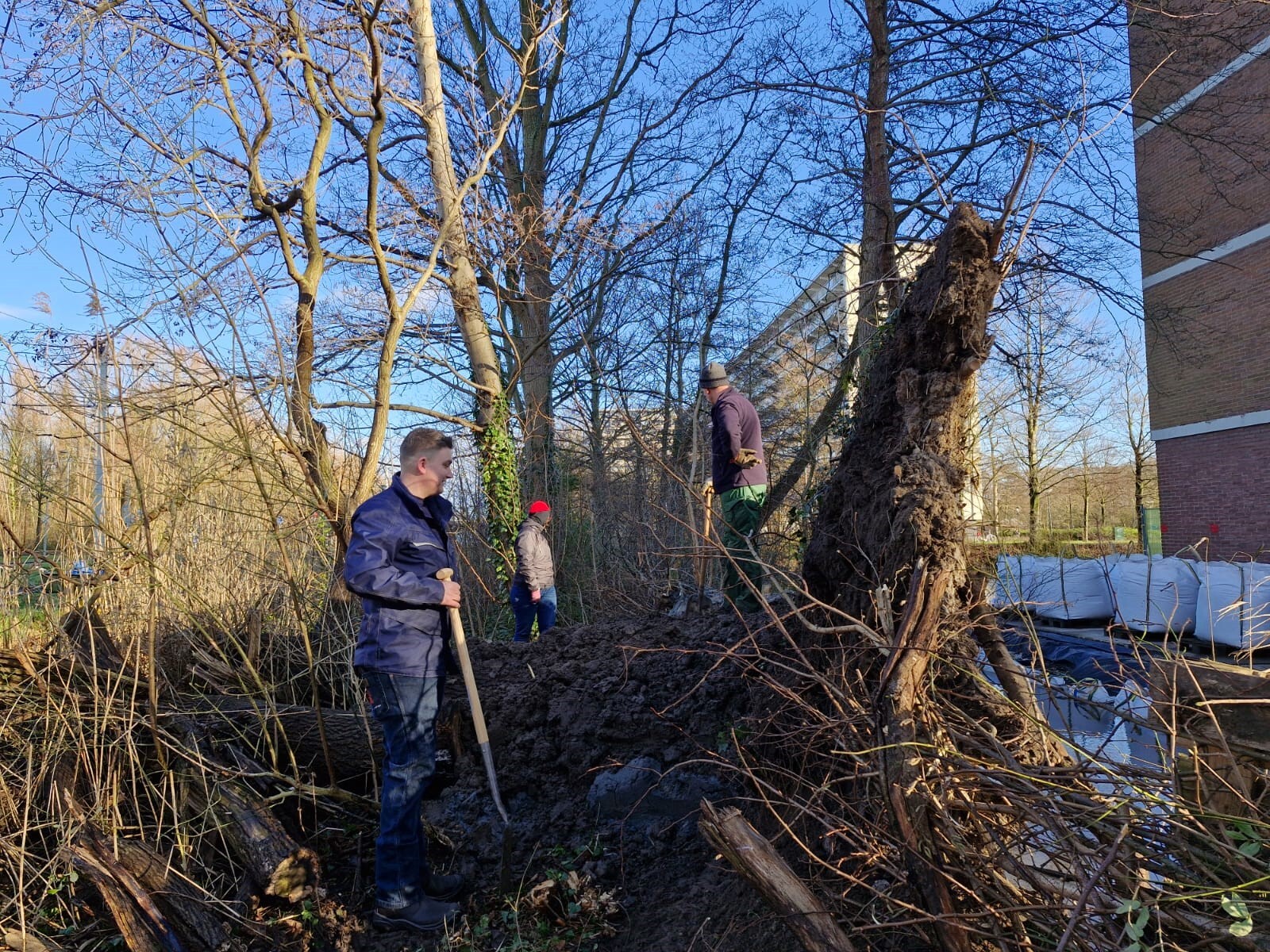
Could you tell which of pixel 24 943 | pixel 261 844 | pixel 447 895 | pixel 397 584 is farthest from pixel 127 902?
pixel 397 584

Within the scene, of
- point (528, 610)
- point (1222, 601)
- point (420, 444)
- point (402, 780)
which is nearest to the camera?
point (402, 780)

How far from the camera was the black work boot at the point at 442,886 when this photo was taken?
3762mm

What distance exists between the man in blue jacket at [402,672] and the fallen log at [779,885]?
1.77 metres

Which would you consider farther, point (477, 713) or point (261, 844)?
point (477, 713)

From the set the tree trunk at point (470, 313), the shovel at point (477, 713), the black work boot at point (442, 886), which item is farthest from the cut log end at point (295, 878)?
the tree trunk at point (470, 313)

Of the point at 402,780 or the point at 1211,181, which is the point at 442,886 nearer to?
the point at 402,780

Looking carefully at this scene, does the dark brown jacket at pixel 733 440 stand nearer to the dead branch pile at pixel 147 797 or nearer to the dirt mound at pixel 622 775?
the dirt mound at pixel 622 775

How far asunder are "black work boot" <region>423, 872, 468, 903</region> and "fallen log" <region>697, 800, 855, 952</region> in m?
1.93

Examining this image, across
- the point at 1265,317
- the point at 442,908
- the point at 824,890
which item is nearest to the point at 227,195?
the point at 442,908

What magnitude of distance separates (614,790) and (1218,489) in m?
20.3

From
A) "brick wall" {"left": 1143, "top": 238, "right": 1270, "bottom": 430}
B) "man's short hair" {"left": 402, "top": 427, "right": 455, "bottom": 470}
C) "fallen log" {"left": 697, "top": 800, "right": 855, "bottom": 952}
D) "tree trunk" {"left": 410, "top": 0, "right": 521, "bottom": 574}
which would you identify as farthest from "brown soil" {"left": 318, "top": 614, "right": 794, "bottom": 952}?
"brick wall" {"left": 1143, "top": 238, "right": 1270, "bottom": 430}

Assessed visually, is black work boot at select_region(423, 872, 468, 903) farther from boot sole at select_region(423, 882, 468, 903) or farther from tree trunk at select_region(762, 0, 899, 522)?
tree trunk at select_region(762, 0, 899, 522)

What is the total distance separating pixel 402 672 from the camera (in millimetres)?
3689

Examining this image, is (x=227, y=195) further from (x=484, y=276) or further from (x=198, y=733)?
(x=198, y=733)
